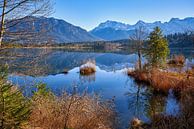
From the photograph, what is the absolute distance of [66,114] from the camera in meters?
11.9

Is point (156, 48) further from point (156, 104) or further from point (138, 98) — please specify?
point (156, 104)

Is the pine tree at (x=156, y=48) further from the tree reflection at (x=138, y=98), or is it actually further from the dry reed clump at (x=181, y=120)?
the dry reed clump at (x=181, y=120)

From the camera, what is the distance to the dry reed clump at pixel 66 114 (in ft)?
38.5

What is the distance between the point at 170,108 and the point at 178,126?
7.75 metres

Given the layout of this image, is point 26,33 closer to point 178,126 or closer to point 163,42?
point 178,126

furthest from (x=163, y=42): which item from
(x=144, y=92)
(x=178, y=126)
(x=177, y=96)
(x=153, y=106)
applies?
(x=178, y=126)

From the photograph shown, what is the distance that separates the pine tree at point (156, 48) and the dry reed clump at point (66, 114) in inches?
1007

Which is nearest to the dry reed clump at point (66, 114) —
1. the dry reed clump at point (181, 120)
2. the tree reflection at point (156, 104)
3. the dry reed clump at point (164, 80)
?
the dry reed clump at point (181, 120)

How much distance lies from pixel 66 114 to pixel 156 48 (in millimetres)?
27111

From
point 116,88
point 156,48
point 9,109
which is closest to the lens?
point 9,109

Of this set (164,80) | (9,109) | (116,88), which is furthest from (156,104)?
(9,109)

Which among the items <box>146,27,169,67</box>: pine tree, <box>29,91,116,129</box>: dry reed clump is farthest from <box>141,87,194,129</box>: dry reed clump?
<box>146,27,169,67</box>: pine tree

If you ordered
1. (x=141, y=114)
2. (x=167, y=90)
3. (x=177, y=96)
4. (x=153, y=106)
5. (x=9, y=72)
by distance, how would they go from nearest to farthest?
(x=9, y=72) < (x=141, y=114) < (x=153, y=106) < (x=177, y=96) < (x=167, y=90)

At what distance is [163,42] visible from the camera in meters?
37.7
